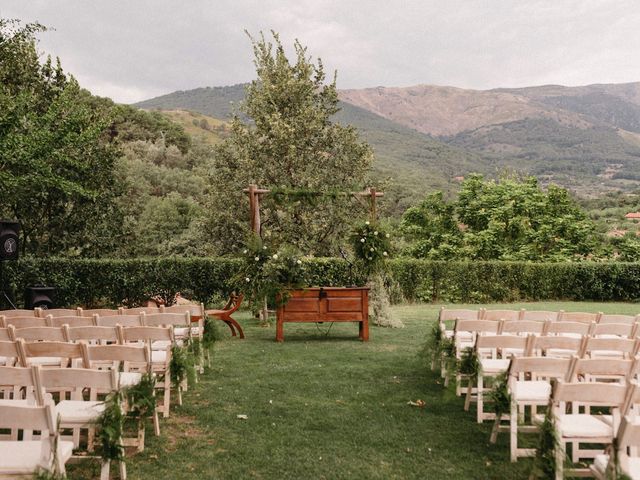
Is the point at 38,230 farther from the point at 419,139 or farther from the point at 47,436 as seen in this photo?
the point at 419,139

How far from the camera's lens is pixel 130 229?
2156 centimetres

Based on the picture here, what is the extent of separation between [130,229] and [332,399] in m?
17.0

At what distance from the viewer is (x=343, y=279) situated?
17094 millimetres

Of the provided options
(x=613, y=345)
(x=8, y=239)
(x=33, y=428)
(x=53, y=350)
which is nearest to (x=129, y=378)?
(x=53, y=350)

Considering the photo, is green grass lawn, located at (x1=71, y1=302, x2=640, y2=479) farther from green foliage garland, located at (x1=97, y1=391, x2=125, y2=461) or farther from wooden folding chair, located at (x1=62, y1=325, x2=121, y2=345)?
wooden folding chair, located at (x1=62, y1=325, x2=121, y2=345)

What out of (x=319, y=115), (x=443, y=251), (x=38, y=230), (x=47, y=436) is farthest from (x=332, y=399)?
(x=443, y=251)

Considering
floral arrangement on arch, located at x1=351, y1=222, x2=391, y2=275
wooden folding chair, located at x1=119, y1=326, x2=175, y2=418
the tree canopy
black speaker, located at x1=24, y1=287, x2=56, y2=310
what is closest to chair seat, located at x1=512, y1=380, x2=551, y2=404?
wooden folding chair, located at x1=119, y1=326, x2=175, y2=418

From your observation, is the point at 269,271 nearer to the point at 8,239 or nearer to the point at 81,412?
the point at 8,239

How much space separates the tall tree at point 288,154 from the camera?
2259cm

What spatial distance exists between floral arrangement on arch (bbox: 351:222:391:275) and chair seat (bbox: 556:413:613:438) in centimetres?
729

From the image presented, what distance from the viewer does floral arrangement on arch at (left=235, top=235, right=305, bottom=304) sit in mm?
10406

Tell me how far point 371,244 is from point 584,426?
7.55 metres

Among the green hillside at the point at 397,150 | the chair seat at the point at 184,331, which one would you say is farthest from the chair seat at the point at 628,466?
the green hillside at the point at 397,150

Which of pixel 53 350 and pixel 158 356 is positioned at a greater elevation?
pixel 53 350
